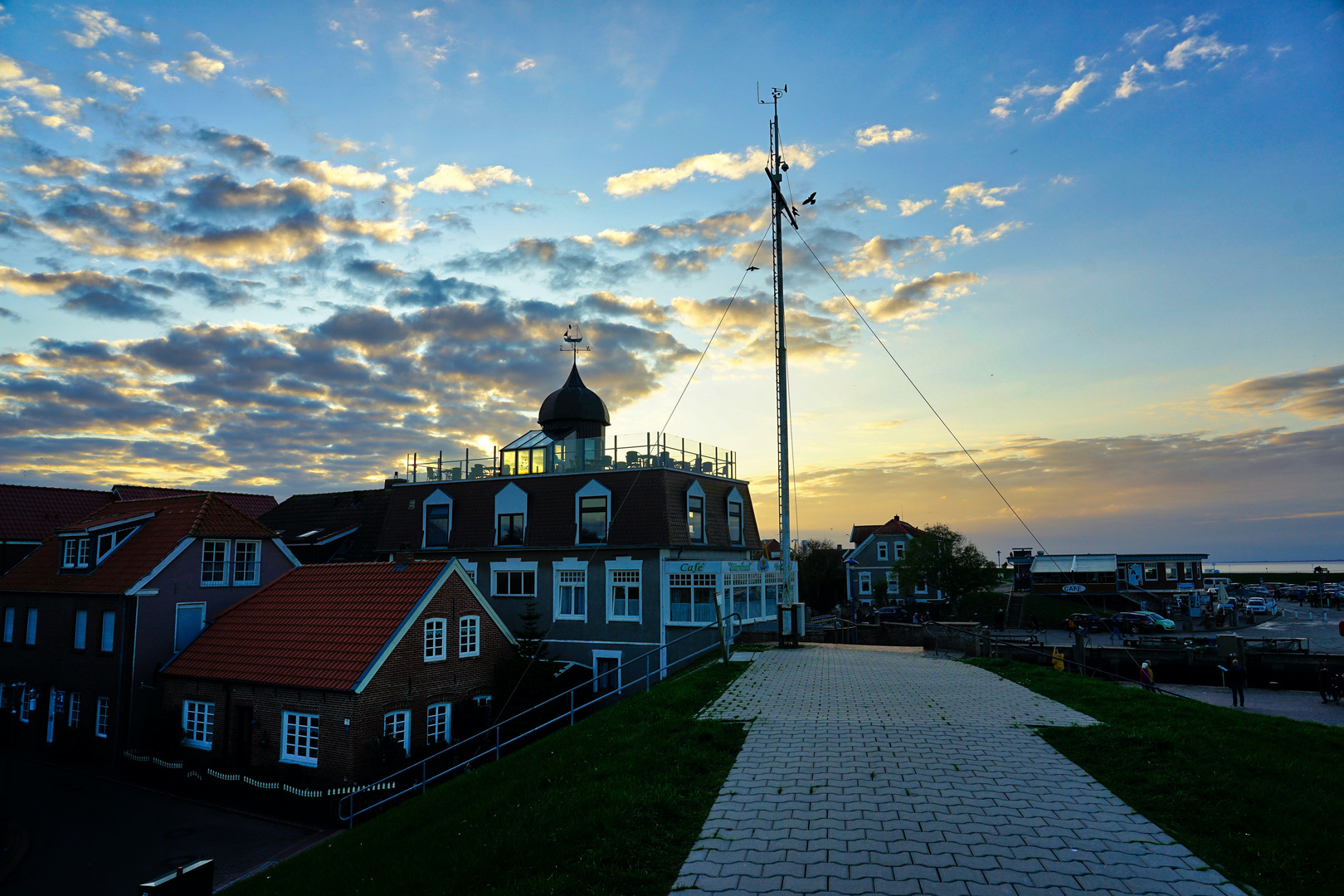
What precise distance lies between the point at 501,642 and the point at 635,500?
9100 millimetres

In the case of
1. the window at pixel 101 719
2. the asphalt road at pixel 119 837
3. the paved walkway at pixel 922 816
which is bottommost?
the asphalt road at pixel 119 837

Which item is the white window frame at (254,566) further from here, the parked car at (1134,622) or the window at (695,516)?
the parked car at (1134,622)

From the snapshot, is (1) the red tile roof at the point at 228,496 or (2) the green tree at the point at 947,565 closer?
(1) the red tile roof at the point at 228,496

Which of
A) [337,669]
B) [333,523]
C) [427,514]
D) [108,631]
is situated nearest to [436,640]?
[337,669]

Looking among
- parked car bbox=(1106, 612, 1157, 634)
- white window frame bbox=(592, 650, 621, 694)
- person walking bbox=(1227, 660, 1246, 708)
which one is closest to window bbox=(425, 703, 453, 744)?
white window frame bbox=(592, 650, 621, 694)

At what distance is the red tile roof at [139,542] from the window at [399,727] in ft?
42.2

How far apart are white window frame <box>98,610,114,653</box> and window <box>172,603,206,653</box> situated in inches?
2.3

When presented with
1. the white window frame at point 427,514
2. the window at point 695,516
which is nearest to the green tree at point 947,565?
the window at point 695,516

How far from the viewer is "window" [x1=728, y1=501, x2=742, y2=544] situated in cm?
3859

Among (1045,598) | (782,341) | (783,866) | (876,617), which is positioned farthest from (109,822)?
(1045,598)

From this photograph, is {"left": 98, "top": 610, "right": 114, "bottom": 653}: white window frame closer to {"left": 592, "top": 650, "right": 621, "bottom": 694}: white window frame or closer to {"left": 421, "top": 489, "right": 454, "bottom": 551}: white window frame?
{"left": 421, "top": 489, "right": 454, "bottom": 551}: white window frame

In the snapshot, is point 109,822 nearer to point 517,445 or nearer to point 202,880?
point 202,880

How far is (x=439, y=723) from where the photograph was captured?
82.8ft

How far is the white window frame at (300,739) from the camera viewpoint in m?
22.3
